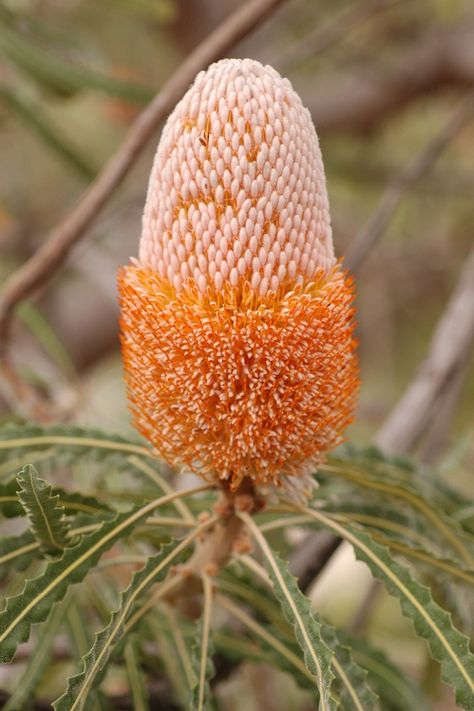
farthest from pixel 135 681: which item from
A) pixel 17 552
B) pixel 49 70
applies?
pixel 49 70

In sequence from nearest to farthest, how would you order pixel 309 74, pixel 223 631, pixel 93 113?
pixel 223 631 → pixel 309 74 → pixel 93 113

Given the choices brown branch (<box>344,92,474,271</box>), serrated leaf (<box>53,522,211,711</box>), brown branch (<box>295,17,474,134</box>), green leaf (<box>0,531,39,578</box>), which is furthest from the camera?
brown branch (<box>295,17,474,134</box>)

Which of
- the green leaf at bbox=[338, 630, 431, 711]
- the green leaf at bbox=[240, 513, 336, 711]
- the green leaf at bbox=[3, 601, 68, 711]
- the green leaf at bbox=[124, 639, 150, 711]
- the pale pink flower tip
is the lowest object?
the green leaf at bbox=[3, 601, 68, 711]

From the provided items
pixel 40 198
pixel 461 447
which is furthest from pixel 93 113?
pixel 461 447

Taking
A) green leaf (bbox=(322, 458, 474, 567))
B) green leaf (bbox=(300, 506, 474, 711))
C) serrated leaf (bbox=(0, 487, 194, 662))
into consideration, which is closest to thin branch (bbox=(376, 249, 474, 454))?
green leaf (bbox=(322, 458, 474, 567))

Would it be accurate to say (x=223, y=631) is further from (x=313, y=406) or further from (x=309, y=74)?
(x=309, y=74)

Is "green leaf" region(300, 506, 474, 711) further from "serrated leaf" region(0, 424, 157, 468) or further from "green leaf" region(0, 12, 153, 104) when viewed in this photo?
"green leaf" region(0, 12, 153, 104)

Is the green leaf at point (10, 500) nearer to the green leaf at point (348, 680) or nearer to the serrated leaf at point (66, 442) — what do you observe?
the serrated leaf at point (66, 442)
